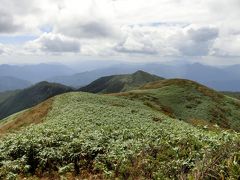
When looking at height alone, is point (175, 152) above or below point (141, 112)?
above

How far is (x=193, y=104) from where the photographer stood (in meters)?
82.6

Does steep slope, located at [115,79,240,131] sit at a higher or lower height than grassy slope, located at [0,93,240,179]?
lower

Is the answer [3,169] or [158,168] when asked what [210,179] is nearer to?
[158,168]

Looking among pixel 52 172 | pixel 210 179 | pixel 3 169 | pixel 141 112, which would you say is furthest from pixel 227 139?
pixel 141 112

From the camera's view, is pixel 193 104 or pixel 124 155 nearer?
pixel 124 155

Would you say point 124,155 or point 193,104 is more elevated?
point 124,155

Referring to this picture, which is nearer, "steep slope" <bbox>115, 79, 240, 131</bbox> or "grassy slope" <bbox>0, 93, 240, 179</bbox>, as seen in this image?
"grassy slope" <bbox>0, 93, 240, 179</bbox>

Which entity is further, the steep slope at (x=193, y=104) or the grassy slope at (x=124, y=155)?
the steep slope at (x=193, y=104)

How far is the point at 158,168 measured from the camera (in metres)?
15.7

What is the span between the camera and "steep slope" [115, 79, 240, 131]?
73750mm

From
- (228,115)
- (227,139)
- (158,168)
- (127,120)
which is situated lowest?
(228,115)

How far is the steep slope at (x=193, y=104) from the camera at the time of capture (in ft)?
242

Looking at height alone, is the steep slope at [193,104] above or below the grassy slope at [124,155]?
below

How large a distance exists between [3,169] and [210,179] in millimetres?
12129
